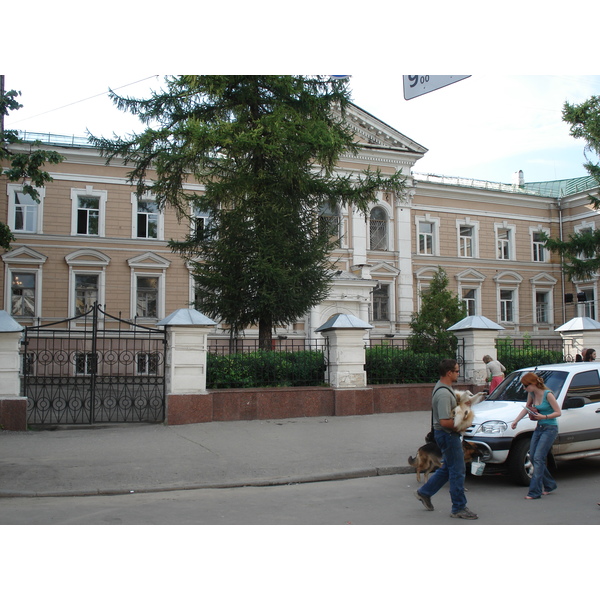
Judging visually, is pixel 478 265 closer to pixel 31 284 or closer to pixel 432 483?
pixel 31 284

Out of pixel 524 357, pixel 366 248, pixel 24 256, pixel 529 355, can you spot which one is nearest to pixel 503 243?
pixel 366 248

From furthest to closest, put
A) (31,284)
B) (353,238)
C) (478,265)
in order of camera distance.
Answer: (478,265)
(353,238)
(31,284)

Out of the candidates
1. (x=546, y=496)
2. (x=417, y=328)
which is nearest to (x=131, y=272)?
(x=417, y=328)

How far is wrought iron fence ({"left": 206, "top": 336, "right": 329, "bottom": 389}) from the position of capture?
14344 millimetres

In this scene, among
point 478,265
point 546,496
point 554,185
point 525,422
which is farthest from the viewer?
point 554,185

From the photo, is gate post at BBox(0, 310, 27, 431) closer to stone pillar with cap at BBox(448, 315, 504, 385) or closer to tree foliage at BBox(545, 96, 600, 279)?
stone pillar with cap at BBox(448, 315, 504, 385)

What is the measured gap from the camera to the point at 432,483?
7.21m

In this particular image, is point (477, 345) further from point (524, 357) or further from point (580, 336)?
point (580, 336)

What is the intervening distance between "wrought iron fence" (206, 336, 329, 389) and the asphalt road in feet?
17.9

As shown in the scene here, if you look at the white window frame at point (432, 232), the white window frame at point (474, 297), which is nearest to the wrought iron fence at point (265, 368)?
the white window frame at point (432, 232)

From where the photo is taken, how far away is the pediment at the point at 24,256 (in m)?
28.5

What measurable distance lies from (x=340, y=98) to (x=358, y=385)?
25.8 feet

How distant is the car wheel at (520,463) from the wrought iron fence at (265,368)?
22.8 ft

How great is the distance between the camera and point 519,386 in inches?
393
